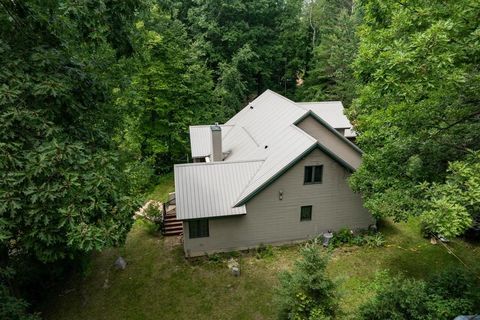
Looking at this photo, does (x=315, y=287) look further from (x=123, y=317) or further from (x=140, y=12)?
(x=140, y=12)

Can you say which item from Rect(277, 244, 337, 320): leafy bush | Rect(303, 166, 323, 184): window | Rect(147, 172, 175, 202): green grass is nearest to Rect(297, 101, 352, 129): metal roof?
Rect(303, 166, 323, 184): window

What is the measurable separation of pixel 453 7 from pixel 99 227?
34.8 ft

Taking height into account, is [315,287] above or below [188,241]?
above

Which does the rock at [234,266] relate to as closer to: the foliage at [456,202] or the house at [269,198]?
the house at [269,198]

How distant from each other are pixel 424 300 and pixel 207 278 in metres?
9.13

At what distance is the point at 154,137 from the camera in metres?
26.1

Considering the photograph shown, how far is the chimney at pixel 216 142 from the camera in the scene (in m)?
19.2

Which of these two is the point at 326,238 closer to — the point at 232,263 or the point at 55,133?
the point at 232,263

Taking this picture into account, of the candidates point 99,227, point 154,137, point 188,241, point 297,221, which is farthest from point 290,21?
point 99,227

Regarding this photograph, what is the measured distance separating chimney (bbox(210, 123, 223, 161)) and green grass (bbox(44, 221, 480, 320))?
6.16 metres

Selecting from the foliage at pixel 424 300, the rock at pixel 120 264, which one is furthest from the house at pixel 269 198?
the foliage at pixel 424 300

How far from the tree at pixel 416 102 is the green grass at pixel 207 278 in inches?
174

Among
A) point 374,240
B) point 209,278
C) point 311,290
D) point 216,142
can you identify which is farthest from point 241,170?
point 311,290

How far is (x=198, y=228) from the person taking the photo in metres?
16.1
